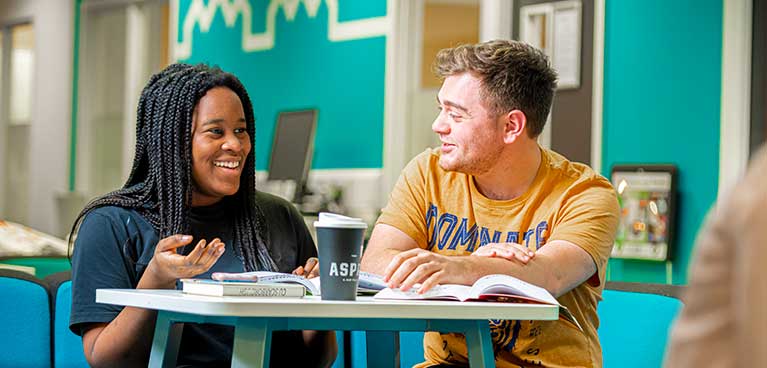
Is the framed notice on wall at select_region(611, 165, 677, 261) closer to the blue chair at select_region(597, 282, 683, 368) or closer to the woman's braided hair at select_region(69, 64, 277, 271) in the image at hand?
the blue chair at select_region(597, 282, 683, 368)

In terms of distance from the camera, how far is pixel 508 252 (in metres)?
1.88

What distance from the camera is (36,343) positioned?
2.52m

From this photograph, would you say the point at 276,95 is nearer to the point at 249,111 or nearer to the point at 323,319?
the point at 249,111

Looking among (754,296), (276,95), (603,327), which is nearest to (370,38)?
(276,95)

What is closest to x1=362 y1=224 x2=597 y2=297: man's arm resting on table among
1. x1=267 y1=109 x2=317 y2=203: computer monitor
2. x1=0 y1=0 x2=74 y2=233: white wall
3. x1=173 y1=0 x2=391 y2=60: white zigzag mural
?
x1=267 y1=109 x2=317 y2=203: computer monitor

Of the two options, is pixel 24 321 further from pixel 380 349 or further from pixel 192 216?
pixel 380 349

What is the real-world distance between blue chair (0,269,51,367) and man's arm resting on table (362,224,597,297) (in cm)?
88

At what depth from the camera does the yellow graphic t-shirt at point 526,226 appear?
203cm

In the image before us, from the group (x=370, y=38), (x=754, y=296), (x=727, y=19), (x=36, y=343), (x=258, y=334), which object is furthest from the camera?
(x=370, y=38)

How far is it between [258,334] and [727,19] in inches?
149

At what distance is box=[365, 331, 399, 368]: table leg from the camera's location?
2016 mm

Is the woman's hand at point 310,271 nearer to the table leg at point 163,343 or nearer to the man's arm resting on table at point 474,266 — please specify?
the man's arm resting on table at point 474,266

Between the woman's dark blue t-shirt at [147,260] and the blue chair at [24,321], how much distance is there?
0.57m

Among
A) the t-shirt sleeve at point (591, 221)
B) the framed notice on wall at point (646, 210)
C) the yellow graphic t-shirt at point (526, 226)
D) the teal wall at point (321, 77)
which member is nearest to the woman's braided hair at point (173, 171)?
the yellow graphic t-shirt at point (526, 226)
